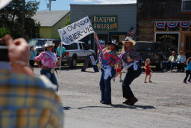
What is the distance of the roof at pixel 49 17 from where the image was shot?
59.5m

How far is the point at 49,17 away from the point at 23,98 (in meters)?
62.4

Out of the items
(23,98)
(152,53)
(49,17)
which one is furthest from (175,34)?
(49,17)

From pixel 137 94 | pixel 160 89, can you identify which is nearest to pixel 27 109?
pixel 137 94

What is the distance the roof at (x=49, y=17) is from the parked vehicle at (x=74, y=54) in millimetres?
31161

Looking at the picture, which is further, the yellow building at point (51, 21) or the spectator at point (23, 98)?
the yellow building at point (51, 21)

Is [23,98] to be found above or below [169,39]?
above

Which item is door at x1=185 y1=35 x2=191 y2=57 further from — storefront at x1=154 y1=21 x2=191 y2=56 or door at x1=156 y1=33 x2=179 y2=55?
door at x1=156 y1=33 x2=179 y2=55

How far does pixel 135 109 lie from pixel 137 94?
3.39 meters

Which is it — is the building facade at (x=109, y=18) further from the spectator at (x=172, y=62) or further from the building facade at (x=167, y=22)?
the spectator at (x=172, y=62)

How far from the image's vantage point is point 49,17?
208 feet

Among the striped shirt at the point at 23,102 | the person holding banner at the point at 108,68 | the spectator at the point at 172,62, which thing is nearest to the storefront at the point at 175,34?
the spectator at the point at 172,62

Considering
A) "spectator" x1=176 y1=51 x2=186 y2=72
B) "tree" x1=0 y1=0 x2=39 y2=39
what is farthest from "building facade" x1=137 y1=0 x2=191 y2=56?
"tree" x1=0 y1=0 x2=39 y2=39

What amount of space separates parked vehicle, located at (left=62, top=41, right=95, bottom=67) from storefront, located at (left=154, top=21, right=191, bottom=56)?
6.10 meters

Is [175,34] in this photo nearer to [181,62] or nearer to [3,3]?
→ [181,62]
